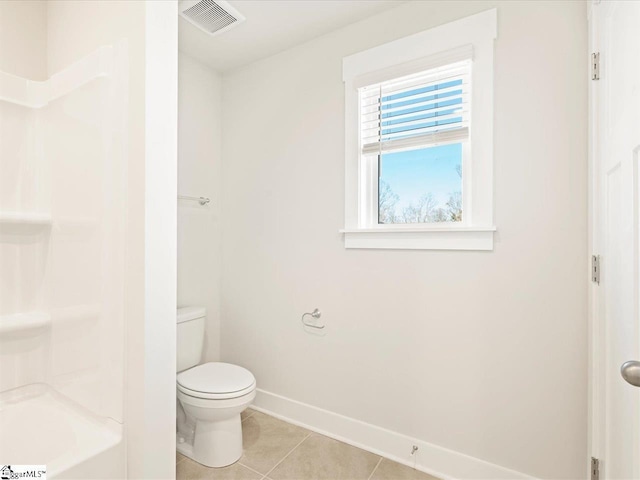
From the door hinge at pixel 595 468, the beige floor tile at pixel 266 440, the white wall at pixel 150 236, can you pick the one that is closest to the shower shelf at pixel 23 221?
the white wall at pixel 150 236

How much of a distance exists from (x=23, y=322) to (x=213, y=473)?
1169 millimetres

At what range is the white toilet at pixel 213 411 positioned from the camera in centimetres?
180

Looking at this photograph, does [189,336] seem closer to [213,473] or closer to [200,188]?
[213,473]

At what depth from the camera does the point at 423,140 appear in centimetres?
188

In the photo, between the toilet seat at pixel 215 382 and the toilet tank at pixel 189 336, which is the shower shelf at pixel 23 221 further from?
the toilet seat at pixel 215 382

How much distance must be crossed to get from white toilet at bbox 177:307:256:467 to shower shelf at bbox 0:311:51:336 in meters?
0.72

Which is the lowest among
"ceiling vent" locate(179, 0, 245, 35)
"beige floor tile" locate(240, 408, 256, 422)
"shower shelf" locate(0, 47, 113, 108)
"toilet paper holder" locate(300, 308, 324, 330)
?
"beige floor tile" locate(240, 408, 256, 422)

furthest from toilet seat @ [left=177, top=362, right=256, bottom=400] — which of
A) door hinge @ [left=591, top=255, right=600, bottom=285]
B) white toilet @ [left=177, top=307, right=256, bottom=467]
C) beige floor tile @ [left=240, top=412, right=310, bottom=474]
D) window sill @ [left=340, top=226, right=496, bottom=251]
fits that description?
door hinge @ [left=591, top=255, right=600, bottom=285]

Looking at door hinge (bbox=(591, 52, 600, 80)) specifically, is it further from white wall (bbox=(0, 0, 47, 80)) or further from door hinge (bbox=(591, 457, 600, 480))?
white wall (bbox=(0, 0, 47, 80))

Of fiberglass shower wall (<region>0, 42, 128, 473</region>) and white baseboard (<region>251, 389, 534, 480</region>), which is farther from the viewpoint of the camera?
white baseboard (<region>251, 389, 534, 480</region>)

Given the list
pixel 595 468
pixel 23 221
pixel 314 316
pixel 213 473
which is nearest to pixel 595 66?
pixel 595 468

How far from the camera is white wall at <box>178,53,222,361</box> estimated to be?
7.89ft

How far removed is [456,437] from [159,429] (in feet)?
4.60

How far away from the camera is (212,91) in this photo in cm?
262
